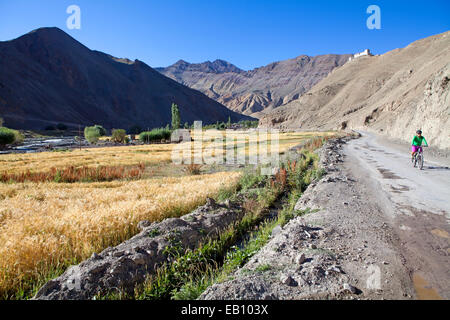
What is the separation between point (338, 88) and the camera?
126125 mm

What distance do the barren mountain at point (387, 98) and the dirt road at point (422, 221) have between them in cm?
1781

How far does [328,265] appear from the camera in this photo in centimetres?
439

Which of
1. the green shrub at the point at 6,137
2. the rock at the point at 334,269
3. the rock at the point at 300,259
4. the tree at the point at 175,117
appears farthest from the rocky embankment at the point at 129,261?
the tree at the point at 175,117

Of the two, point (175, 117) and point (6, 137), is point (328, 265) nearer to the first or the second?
point (6, 137)

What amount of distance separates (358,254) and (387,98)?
307 feet

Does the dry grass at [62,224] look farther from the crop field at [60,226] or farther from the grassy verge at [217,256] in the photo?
the grassy verge at [217,256]

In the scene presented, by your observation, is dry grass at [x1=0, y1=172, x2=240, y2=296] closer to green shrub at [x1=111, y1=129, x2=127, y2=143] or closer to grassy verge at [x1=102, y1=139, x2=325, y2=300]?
grassy verge at [x1=102, y1=139, x2=325, y2=300]

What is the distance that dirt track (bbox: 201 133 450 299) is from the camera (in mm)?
3754

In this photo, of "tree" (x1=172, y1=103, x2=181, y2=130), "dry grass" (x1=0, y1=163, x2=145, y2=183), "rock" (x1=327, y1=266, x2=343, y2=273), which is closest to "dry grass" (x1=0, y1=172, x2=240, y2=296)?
"rock" (x1=327, y1=266, x2=343, y2=273)

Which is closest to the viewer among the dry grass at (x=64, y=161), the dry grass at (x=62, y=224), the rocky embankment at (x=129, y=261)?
the rocky embankment at (x=129, y=261)

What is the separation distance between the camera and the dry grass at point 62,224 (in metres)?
5.25

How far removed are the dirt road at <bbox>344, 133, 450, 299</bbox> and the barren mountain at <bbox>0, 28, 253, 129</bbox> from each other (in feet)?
433
